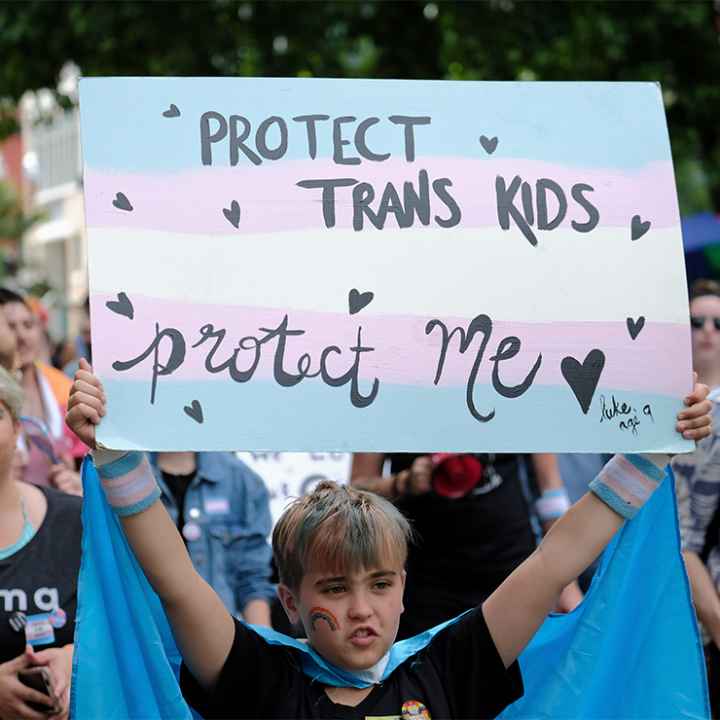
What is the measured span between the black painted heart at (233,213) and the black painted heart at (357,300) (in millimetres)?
272

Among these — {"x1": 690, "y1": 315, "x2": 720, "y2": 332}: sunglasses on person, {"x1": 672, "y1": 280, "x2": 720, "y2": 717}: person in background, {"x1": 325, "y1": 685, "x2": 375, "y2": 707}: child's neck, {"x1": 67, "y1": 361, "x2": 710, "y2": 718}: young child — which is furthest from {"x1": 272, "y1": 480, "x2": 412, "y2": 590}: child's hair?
{"x1": 690, "y1": 315, "x2": 720, "y2": 332}: sunglasses on person

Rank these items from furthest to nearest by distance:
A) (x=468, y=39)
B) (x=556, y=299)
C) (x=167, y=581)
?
(x=468, y=39) < (x=556, y=299) < (x=167, y=581)

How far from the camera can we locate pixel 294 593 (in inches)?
118

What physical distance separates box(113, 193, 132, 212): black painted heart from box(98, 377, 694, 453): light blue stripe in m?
0.36

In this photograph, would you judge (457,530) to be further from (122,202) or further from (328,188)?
(122,202)

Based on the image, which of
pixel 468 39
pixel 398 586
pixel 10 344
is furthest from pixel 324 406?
pixel 468 39

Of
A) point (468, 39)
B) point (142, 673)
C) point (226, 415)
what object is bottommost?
point (142, 673)

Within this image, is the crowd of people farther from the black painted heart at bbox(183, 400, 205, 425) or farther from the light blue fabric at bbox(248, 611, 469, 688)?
the black painted heart at bbox(183, 400, 205, 425)

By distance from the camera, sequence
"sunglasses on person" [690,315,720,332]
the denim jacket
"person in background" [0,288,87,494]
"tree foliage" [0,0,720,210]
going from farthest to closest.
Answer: "tree foliage" [0,0,720,210], "sunglasses on person" [690,315,720,332], "person in background" [0,288,87,494], the denim jacket

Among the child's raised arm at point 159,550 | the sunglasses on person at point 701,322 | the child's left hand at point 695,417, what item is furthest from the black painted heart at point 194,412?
the sunglasses on person at point 701,322

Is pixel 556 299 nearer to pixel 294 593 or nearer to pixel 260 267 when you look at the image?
pixel 260 267

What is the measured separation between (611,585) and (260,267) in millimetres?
1044

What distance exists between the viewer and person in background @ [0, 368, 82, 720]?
3.57m

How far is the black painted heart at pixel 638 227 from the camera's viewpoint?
9.96 ft
